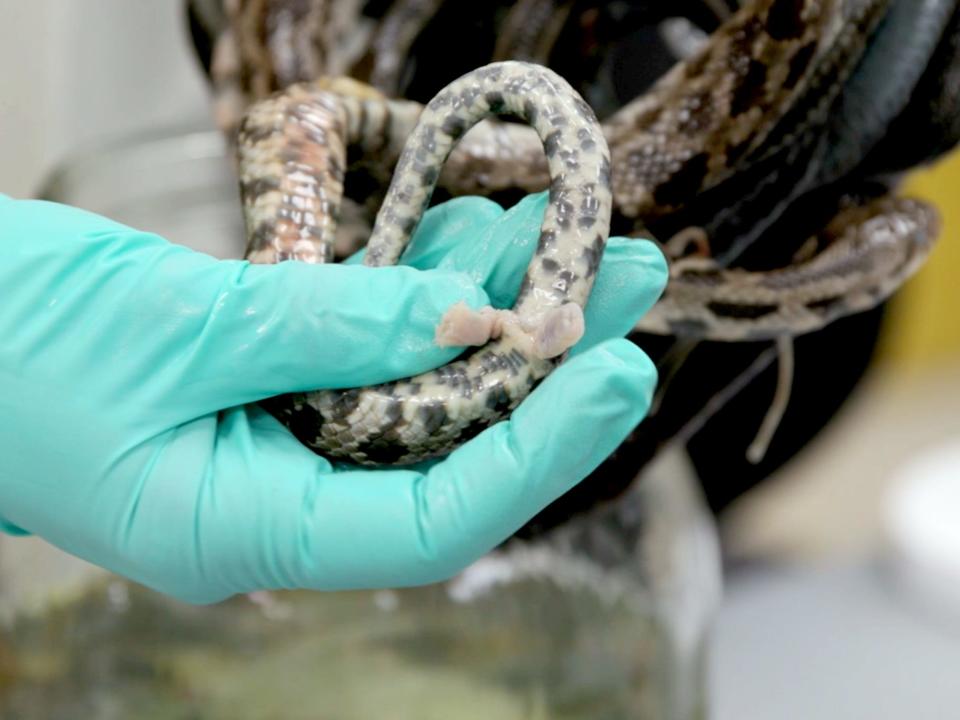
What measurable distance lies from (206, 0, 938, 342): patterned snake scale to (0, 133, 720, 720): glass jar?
0.20 meters

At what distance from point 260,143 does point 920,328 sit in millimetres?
1848

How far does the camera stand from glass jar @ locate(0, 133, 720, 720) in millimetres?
790

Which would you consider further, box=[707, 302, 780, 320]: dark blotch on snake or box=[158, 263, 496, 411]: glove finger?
box=[707, 302, 780, 320]: dark blotch on snake

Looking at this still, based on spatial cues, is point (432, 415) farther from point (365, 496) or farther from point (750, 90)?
point (750, 90)

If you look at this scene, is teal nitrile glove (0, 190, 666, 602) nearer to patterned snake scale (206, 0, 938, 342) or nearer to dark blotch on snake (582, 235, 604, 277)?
dark blotch on snake (582, 235, 604, 277)

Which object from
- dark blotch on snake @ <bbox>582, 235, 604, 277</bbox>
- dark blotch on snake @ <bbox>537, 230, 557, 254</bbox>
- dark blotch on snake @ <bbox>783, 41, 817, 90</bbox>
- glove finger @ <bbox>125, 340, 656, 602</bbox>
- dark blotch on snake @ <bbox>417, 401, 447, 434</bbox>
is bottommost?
glove finger @ <bbox>125, 340, 656, 602</bbox>

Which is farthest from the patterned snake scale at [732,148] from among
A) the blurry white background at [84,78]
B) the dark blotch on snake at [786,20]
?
the blurry white background at [84,78]

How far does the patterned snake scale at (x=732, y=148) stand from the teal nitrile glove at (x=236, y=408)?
0.47 ft

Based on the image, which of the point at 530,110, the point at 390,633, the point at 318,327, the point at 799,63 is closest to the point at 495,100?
the point at 530,110

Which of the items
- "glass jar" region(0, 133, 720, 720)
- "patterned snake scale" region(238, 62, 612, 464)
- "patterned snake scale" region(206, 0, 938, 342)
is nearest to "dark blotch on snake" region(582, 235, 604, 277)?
"patterned snake scale" region(238, 62, 612, 464)

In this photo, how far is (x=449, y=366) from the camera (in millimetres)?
422

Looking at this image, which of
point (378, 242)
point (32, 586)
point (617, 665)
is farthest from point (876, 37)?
point (32, 586)

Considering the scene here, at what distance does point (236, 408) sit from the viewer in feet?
1.49

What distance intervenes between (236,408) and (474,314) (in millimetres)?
124
